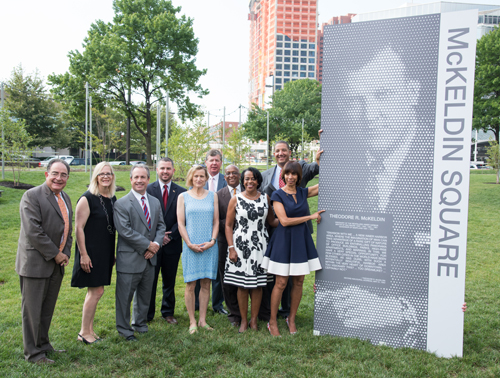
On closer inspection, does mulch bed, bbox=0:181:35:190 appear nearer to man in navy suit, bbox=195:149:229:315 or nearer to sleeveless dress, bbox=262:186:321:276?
man in navy suit, bbox=195:149:229:315

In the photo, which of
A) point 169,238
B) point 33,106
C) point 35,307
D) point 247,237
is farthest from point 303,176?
point 33,106

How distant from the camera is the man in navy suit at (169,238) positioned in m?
4.62

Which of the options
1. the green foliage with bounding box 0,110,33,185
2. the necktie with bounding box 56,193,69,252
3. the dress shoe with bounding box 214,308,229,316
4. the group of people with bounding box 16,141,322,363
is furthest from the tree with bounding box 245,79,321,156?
the necktie with bounding box 56,193,69,252

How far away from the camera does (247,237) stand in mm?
4270

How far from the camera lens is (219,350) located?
3.84 metres

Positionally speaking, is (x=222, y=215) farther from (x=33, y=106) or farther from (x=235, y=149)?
(x=33, y=106)

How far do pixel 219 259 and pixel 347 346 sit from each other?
1815mm

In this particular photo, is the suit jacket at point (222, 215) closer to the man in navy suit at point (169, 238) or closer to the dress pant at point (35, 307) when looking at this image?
the man in navy suit at point (169, 238)

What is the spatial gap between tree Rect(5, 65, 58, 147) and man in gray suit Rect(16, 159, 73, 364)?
108 ft

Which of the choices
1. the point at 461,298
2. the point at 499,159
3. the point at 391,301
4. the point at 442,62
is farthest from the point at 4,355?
the point at 499,159

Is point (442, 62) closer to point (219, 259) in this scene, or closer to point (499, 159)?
point (219, 259)

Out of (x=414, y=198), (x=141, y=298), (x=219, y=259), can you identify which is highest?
(x=414, y=198)

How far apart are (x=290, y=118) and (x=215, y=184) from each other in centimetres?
3169

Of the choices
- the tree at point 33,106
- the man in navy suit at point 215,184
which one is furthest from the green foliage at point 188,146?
the tree at point 33,106
